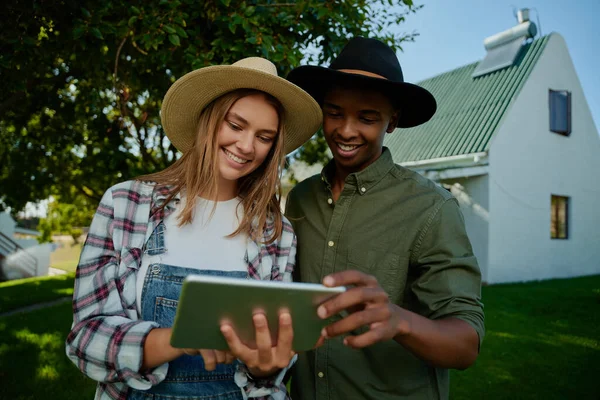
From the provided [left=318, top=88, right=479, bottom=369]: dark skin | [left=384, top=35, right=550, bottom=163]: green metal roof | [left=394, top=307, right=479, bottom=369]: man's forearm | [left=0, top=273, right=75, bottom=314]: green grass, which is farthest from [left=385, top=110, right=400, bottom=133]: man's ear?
[left=384, top=35, right=550, bottom=163]: green metal roof

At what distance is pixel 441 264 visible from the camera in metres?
2.04

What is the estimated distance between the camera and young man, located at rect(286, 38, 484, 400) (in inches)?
77.1

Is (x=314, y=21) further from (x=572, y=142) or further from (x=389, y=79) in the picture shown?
(x=572, y=142)

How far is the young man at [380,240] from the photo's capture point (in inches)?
77.1

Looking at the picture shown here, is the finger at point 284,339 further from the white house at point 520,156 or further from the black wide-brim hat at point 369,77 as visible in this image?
the white house at point 520,156

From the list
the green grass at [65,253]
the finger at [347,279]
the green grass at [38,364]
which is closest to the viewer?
the finger at [347,279]

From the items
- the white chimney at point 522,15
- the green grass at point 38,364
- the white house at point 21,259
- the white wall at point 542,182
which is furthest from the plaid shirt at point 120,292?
the white house at point 21,259

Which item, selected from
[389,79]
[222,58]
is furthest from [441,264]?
[222,58]

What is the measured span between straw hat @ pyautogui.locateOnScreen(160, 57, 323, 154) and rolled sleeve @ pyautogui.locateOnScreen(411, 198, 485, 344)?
786 mm

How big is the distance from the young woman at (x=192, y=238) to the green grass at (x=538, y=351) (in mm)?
3688

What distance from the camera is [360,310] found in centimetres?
146

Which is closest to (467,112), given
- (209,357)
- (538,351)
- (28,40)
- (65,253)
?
(538,351)

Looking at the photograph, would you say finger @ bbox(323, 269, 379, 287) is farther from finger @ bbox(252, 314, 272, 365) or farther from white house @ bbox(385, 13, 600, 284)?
white house @ bbox(385, 13, 600, 284)

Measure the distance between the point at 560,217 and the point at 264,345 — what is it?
47.6 feet
